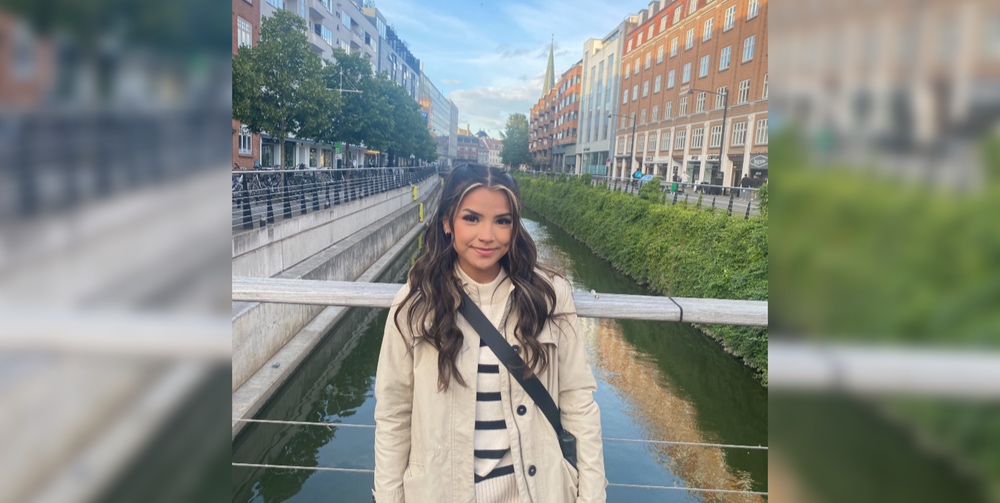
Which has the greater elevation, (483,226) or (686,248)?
(483,226)

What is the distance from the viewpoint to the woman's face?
123cm

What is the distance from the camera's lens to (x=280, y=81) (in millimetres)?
14617

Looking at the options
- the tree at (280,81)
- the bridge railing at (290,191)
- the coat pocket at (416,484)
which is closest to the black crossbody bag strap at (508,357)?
the coat pocket at (416,484)

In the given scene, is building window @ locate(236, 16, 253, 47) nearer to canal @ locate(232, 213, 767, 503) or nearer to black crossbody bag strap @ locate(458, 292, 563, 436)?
black crossbody bag strap @ locate(458, 292, 563, 436)

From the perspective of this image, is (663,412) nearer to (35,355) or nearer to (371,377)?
(371,377)

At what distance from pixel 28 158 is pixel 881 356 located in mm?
884

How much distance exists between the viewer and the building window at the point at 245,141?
51.2ft

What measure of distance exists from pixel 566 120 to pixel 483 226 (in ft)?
75.5

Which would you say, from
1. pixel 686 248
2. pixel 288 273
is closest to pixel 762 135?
pixel 288 273

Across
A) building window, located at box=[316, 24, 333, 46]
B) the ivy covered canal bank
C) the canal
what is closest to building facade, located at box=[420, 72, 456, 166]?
the ivy covered canal bank

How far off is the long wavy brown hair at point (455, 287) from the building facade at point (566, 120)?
49.5 feet

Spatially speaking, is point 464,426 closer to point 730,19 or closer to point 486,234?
point 486,234

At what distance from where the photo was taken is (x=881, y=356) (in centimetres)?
58

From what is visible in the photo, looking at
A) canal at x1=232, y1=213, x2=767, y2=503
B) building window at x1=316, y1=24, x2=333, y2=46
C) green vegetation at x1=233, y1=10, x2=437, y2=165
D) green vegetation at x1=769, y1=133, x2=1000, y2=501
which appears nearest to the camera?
green vegetation at x1=769, y1=133, x2=1000, y2=501
